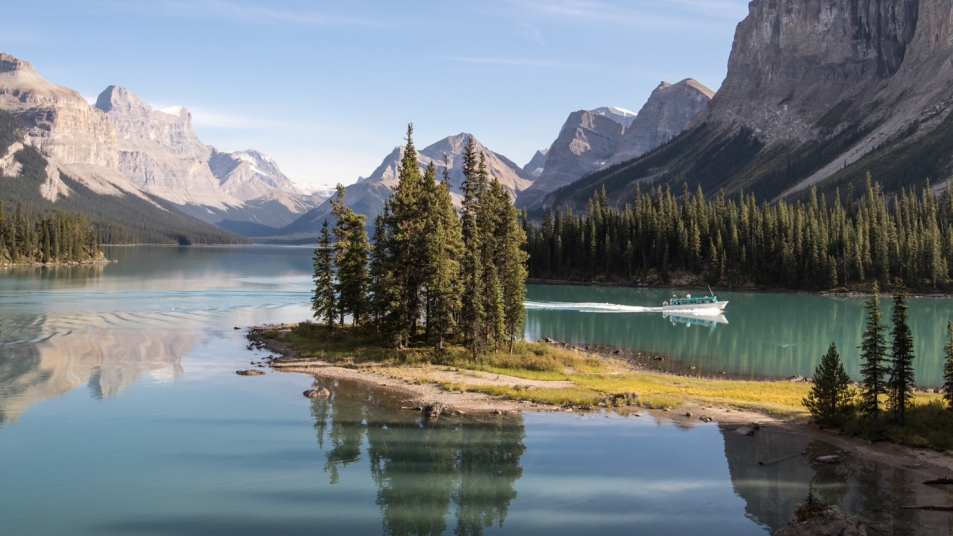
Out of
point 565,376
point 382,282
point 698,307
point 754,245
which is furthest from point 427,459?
point 754,245

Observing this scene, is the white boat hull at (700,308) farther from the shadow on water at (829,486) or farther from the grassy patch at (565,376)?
the shadow on water at (829,486)

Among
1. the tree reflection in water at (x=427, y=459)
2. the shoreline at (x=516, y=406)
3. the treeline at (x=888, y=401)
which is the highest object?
the treeline at (x=888, y=401)

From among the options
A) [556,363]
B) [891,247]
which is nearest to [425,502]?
[556,363]

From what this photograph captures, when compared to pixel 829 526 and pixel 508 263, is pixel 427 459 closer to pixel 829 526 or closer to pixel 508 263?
pixel 829 526

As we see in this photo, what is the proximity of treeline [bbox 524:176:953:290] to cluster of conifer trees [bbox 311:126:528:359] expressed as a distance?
98.0m

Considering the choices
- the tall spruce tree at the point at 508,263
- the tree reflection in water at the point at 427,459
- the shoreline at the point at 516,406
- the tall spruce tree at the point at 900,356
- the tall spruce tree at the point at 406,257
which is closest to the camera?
the tree reflection in water at the point at 427,459

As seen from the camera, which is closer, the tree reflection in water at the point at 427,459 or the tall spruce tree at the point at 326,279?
the tree reflection in water at the point at 427,459

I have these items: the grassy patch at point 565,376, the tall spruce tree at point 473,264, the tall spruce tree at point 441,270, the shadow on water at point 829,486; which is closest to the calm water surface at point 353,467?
the shadow on water at point 829,486

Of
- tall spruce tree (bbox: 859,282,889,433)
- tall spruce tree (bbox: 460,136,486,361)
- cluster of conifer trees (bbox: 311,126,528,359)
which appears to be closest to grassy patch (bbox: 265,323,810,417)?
cluster of conifer trees (bbox: 311,126,528,359)

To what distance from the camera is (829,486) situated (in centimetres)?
3098

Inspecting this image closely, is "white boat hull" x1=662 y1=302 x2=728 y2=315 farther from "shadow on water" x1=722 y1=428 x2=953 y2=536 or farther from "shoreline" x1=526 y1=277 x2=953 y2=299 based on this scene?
"shadow on water" x1=722 y1=428 x2=953 y2=536

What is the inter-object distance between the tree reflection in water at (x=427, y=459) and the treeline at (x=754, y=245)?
125m

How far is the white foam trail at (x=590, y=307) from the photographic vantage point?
4680 inches

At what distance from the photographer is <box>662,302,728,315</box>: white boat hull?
391ft
